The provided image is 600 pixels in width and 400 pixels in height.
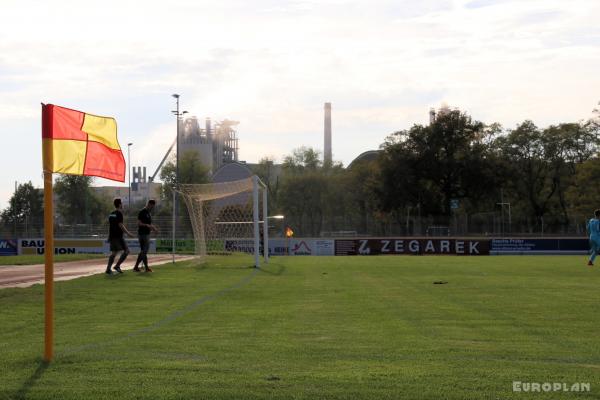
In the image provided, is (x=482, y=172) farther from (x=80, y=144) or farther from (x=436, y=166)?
(x=80, y=144)

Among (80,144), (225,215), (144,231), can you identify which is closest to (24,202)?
(225,215)

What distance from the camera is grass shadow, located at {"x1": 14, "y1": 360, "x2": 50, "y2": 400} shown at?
5.33 m

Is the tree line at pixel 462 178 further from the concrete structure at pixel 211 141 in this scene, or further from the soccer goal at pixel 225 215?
the soccer goal at pixel 225 215

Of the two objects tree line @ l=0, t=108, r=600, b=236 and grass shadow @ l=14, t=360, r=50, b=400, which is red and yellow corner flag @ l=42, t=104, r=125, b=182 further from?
tree line @ l=0, t=108, r=600, b=236

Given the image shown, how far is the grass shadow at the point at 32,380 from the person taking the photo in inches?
210

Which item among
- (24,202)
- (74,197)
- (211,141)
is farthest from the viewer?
(211,141)

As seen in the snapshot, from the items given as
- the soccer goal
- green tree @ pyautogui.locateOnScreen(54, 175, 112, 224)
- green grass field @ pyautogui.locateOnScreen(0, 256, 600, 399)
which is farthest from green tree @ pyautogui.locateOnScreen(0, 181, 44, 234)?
green grass field @ pyautogui.locateOnScreen(0, 256, 600, 399)

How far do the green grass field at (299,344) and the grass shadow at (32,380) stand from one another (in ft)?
0.06

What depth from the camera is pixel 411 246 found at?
5259 centimetres

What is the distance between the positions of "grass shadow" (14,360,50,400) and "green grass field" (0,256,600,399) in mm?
17

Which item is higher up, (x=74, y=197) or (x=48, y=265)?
(x=74, y=197)

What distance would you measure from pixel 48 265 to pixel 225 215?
24.7m

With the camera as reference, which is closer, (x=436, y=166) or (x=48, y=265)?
(x=48, y=265)

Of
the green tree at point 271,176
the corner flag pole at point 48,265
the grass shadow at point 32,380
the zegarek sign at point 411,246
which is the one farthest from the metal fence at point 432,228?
the grass shadow at point 32,380
